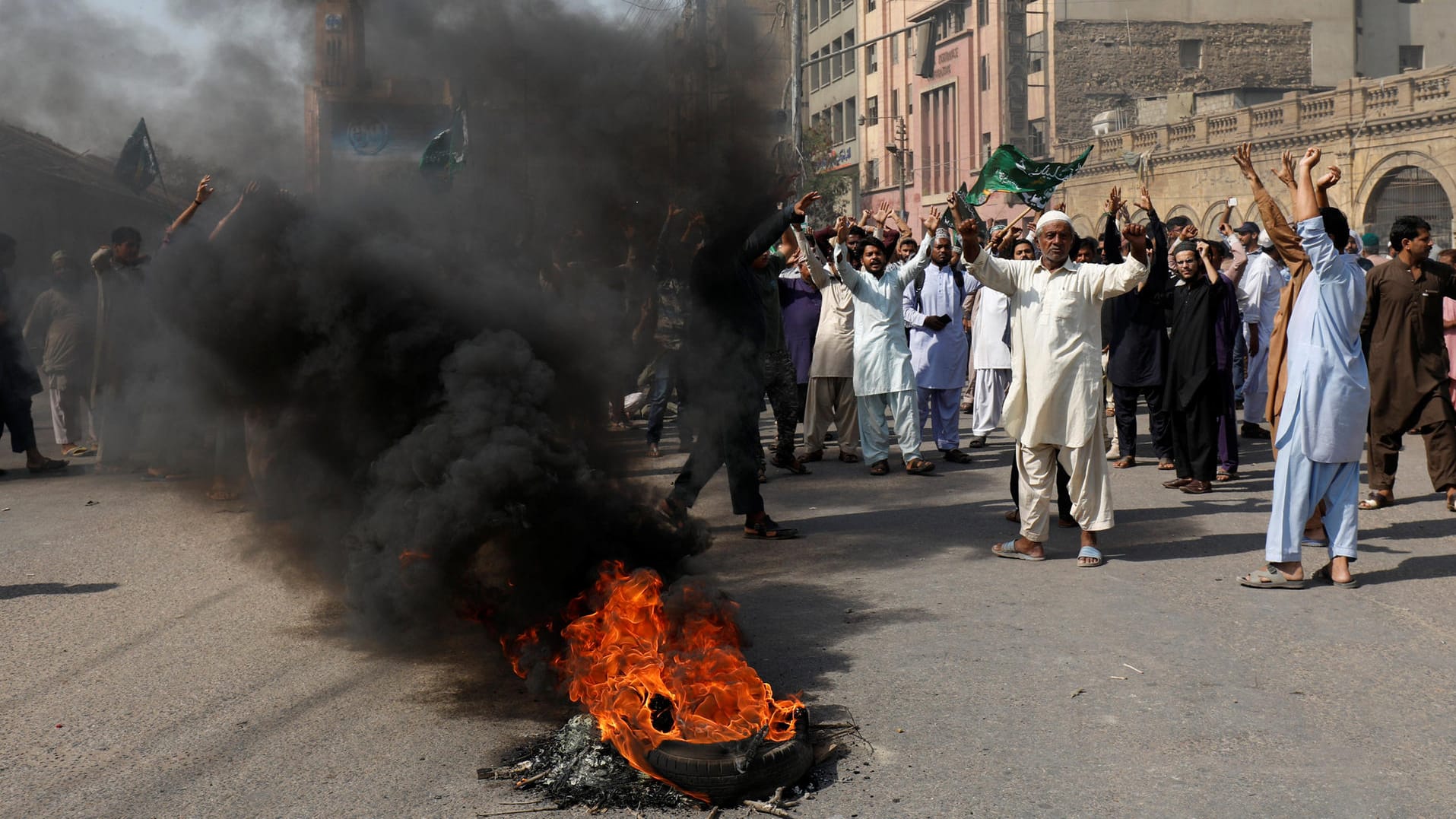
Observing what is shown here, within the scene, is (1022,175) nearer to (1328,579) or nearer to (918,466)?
(918,466)

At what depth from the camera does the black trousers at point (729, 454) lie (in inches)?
287

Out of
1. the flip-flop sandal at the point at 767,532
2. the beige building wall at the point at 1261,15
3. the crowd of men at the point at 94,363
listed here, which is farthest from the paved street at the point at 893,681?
the beige building wall at the point at 1261,15

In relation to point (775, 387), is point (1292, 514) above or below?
below

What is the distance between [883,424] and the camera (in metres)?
9.79

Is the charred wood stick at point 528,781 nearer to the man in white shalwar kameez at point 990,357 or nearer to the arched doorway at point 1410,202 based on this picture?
the man in white shalwar kameez at point 990,357

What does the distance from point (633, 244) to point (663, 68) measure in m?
1.00

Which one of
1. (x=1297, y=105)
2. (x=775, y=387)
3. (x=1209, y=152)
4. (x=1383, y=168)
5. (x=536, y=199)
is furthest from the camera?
(x=1209, y=152)

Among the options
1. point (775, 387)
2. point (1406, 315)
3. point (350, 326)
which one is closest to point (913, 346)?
point (775, 387)

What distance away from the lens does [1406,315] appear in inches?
305

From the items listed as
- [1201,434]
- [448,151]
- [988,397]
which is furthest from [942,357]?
[448,151]

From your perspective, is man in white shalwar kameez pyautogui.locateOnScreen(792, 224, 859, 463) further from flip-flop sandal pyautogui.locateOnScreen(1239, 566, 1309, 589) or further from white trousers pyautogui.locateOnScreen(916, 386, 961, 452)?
flip-flop sandal pyautogui.locateOnScreen(1239, 566, 1309, 589)

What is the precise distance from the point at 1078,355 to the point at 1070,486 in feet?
2.40

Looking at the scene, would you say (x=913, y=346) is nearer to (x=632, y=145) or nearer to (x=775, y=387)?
(x=775, y=387)

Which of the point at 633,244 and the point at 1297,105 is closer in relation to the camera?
the point at 633,244
